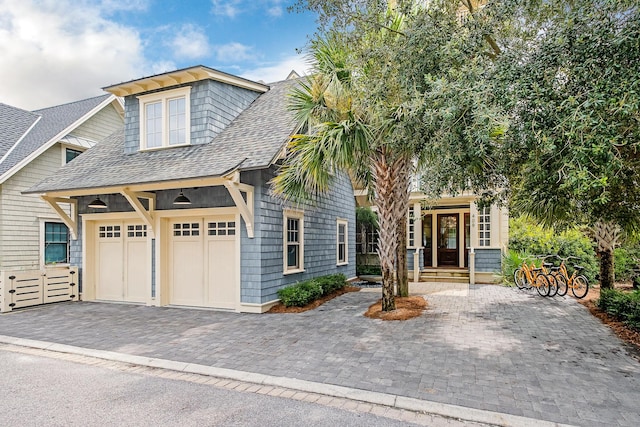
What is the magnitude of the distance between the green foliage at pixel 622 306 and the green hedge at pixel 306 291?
6.33 metres

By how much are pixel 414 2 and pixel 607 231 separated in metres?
7.20

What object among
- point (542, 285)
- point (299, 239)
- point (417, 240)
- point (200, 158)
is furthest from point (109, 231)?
point (542, 285)

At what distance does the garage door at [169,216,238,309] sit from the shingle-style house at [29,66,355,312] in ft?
0.08

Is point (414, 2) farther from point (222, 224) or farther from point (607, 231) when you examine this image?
point (607, 231)

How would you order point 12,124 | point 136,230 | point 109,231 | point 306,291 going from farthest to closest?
point 12,124 < point 109,231 < point 136,230 < point 306,291

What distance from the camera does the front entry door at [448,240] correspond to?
15.4 metres

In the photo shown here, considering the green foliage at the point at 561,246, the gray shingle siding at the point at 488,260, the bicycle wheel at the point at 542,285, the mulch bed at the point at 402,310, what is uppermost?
the green foliage at the point at 561,246

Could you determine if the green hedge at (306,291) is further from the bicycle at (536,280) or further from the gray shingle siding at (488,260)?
the gray shingle siding at (488,260)

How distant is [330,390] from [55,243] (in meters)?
13.1

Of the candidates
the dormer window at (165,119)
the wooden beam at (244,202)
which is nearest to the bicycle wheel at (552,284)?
the wooden beam at (244,202)

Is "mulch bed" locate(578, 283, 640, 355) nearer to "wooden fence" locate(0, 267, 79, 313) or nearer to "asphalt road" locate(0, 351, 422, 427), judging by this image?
"asphalt road" locate(0, 351, 422, 427)

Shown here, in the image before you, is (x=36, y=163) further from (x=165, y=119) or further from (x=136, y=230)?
(x=165, y=119)

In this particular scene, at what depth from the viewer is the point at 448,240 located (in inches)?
610

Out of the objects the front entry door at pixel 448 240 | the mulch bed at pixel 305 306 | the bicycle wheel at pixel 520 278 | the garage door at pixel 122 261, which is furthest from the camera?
the front entry door at pixel 448 240
